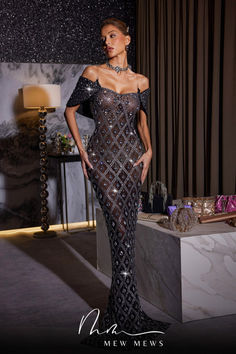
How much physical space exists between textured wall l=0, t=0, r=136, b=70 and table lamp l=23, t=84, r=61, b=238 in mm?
766

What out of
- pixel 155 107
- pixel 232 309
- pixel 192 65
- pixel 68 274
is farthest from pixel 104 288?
pixel 155 107

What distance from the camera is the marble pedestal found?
2.71m

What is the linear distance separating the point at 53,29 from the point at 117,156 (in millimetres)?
3989

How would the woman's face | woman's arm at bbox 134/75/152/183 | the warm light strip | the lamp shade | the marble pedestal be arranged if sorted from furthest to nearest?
the warm light strip
the lamp shade
the marble pedestal
woman's arm at bbox 134/75/152/183
the woman's face

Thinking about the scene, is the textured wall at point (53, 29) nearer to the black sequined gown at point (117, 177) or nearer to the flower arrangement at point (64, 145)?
the flower arrangement at point (64, 145)

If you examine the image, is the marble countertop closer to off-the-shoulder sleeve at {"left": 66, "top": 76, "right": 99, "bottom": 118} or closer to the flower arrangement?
off-the-shoulder sleeve at {"left": 66, "top": 76, "right": 99, "bottom": 118}

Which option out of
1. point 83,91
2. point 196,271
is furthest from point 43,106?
point 196,271

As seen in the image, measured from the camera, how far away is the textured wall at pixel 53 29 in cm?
577

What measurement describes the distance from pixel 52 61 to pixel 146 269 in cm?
374

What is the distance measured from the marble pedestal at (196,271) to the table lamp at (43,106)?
2.76 metres

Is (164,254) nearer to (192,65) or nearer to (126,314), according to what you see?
(126,314)

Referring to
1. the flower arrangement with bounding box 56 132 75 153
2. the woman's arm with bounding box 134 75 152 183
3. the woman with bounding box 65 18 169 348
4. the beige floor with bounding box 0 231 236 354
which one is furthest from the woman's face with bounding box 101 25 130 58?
the flower arrangement with bounding box 56 132 75 153

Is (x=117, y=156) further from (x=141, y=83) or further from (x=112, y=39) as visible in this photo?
(x=112, y=39)

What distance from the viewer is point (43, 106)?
5.33 metres
